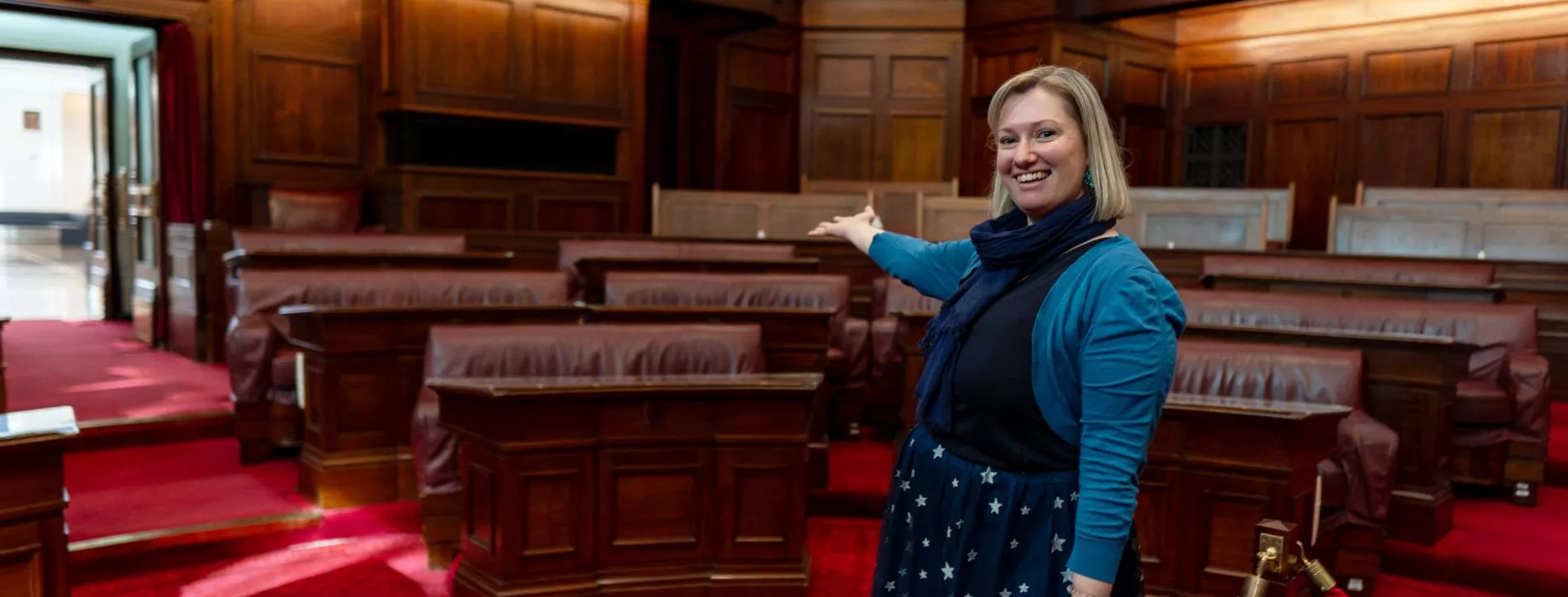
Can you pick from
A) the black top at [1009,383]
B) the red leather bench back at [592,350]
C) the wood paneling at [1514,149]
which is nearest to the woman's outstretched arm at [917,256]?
the black top at [1009,383]

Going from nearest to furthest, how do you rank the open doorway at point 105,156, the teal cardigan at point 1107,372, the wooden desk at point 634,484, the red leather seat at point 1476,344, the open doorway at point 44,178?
1. the teal cardigan at point 1107,372
2. the wooden desk at point 634,484
3. the red leather seat at point 1476,344
4. the open doorway at point 105,156
5. the open doorway at point 44,178

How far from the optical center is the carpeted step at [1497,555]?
2.88m

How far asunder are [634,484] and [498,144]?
4.96 metres

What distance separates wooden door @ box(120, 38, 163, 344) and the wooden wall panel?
786 centimetres

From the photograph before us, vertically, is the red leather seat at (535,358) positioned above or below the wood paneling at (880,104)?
below

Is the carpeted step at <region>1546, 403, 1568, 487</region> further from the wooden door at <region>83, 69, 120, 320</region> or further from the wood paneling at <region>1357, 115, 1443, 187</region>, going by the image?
the wooden door at <region>83, 69, 120, 320</region>

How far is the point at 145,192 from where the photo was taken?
616cm

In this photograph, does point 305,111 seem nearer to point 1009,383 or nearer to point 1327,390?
point 1327,390

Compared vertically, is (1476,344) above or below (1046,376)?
below

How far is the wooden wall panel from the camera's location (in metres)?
7.36

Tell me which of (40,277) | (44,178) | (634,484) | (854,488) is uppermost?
(44,178)

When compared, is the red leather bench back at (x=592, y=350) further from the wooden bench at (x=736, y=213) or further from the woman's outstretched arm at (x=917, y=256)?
the wooden bench at (x=736, y=213)

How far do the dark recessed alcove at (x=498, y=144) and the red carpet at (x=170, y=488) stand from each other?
9.87 feet

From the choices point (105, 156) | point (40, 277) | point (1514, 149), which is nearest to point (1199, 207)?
point (1514, 149)
